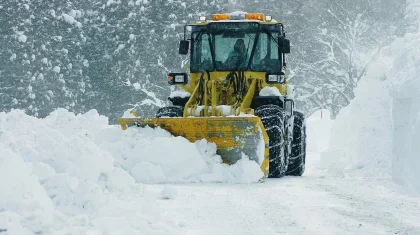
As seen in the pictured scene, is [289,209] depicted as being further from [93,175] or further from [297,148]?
[297,148]

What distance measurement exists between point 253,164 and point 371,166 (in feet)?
14.2

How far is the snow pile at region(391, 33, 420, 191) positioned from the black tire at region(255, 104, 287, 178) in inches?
68.7

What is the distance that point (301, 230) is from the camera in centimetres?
518

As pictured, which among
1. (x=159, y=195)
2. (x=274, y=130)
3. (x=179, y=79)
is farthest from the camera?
(x=179, y=79)

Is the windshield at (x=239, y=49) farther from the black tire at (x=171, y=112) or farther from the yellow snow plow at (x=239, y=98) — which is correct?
the black tire at (x=171, y=112)

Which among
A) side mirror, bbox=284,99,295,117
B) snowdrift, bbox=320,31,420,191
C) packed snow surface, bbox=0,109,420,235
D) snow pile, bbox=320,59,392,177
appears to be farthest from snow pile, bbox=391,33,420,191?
side mirror, bbox=284,99,295,117

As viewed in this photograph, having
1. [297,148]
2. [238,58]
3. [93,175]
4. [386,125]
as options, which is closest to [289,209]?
[93,175]

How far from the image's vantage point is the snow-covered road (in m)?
5.31

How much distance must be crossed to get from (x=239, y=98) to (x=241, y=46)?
1.01 m

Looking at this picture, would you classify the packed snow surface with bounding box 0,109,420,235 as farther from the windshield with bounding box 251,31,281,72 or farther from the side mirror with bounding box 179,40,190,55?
the windshield with bounding box 251,31,281,72

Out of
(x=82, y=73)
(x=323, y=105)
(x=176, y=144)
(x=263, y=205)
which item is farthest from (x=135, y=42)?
(x=263, y=205)

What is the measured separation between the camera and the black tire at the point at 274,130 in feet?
32.7

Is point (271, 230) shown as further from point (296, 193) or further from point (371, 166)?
point (371, 166)

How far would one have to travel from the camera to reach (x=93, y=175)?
6.45m
